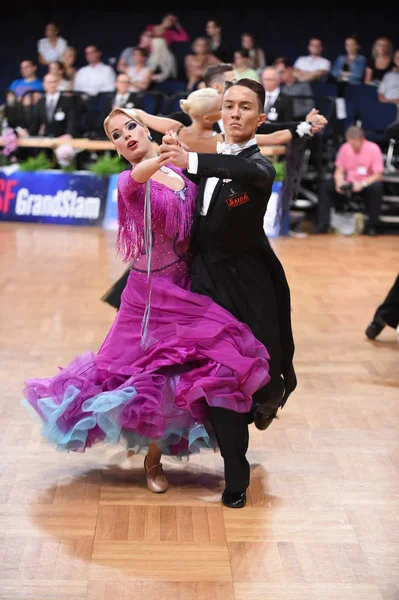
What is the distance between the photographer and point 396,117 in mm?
10562

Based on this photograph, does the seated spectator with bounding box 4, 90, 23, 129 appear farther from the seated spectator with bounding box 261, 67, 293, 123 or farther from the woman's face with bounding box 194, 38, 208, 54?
the seated spectator with bounding box 261, 67, 293, 123

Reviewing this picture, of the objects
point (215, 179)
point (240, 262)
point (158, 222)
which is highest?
point (215, 179)

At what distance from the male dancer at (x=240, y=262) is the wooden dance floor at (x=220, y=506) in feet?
0.87

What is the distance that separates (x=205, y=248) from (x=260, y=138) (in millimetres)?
864

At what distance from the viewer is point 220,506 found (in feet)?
10.7

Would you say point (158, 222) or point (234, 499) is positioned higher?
point (158, 222)

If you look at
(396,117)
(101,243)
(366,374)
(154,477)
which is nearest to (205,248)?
(154,477)

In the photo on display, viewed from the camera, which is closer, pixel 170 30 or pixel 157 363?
pixel 157 363

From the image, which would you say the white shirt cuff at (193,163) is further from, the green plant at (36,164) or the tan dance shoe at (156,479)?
the green plant at (36,164)

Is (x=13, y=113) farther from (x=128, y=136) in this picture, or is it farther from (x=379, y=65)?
(x=128, y=136)

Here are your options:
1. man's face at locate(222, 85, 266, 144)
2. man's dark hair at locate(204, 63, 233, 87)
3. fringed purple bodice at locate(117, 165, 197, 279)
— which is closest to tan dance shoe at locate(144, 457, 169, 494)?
fringed purple bodice at locate(117, 165, 197, 279)

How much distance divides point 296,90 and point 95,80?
2.52 m

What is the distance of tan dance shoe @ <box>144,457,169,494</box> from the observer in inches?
133

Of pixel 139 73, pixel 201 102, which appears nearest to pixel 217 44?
pixel 139 73
